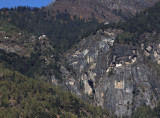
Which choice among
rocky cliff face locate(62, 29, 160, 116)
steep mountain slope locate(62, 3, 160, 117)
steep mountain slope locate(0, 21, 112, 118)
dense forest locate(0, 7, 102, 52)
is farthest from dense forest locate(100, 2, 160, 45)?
steep mountain slope locate(0, 21, 112, 118)

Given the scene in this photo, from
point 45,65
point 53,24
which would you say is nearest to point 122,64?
point 45,65

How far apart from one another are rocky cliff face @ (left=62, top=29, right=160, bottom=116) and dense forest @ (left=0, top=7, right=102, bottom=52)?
11.9 metres

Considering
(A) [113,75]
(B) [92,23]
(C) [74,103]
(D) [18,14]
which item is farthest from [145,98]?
(D) [18,14]

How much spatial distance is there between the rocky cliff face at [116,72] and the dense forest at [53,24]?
469 inches

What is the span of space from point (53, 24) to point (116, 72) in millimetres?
63018

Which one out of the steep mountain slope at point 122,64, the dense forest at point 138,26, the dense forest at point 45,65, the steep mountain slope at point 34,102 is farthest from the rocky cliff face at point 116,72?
the steep mountain slope at point 34,102

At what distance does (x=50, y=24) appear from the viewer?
179375mm

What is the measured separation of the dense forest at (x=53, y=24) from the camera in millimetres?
158875

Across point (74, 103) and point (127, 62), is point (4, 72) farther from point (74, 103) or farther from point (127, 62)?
point (127, 62)

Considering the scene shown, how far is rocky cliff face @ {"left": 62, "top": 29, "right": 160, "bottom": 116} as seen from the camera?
12044 centimetres

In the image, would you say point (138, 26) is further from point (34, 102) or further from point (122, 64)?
point (34, 102)

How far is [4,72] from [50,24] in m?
89.1

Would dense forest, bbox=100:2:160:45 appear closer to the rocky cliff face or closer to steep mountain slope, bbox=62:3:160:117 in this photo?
steep mountain slope, bbox=62:3:160:117

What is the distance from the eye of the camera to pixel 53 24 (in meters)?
180
